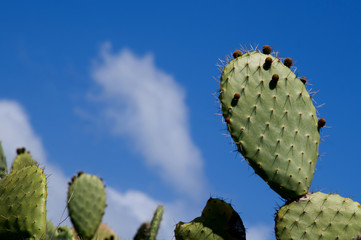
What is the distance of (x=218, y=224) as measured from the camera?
3.14 meters

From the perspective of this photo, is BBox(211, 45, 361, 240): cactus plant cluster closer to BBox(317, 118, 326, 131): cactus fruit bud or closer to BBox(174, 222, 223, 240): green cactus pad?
BBox(317, 118, 326, 131): cactus fruit bud

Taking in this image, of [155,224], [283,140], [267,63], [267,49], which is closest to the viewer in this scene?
[283,140]

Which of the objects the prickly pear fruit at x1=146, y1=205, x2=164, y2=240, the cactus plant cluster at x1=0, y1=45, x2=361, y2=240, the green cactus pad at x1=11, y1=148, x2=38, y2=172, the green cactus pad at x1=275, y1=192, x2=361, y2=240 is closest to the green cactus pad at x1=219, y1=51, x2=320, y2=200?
the cactus plant cluster at x1=0, y1=45, x2=361, y2=240

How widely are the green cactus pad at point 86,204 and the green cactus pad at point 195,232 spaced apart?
2657 mm

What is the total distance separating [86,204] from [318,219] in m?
3.42

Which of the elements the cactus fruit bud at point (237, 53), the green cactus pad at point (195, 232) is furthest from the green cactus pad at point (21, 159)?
the cactus fruit bud at point (237, 53)

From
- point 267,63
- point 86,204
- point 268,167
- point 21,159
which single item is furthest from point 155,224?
point 267,63

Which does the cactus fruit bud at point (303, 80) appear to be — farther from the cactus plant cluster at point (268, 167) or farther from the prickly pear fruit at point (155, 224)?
the prickly pear fruit at point (155, 224)

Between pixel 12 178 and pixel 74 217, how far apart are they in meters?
2.27

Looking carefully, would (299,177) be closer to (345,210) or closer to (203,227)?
(345,210)

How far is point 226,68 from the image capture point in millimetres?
3283

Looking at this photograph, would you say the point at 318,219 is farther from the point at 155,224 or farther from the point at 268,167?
the point at 155,224

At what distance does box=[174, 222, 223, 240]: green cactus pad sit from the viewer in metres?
3.12

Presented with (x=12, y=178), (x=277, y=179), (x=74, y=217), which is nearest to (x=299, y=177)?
(x=277, y=179)
